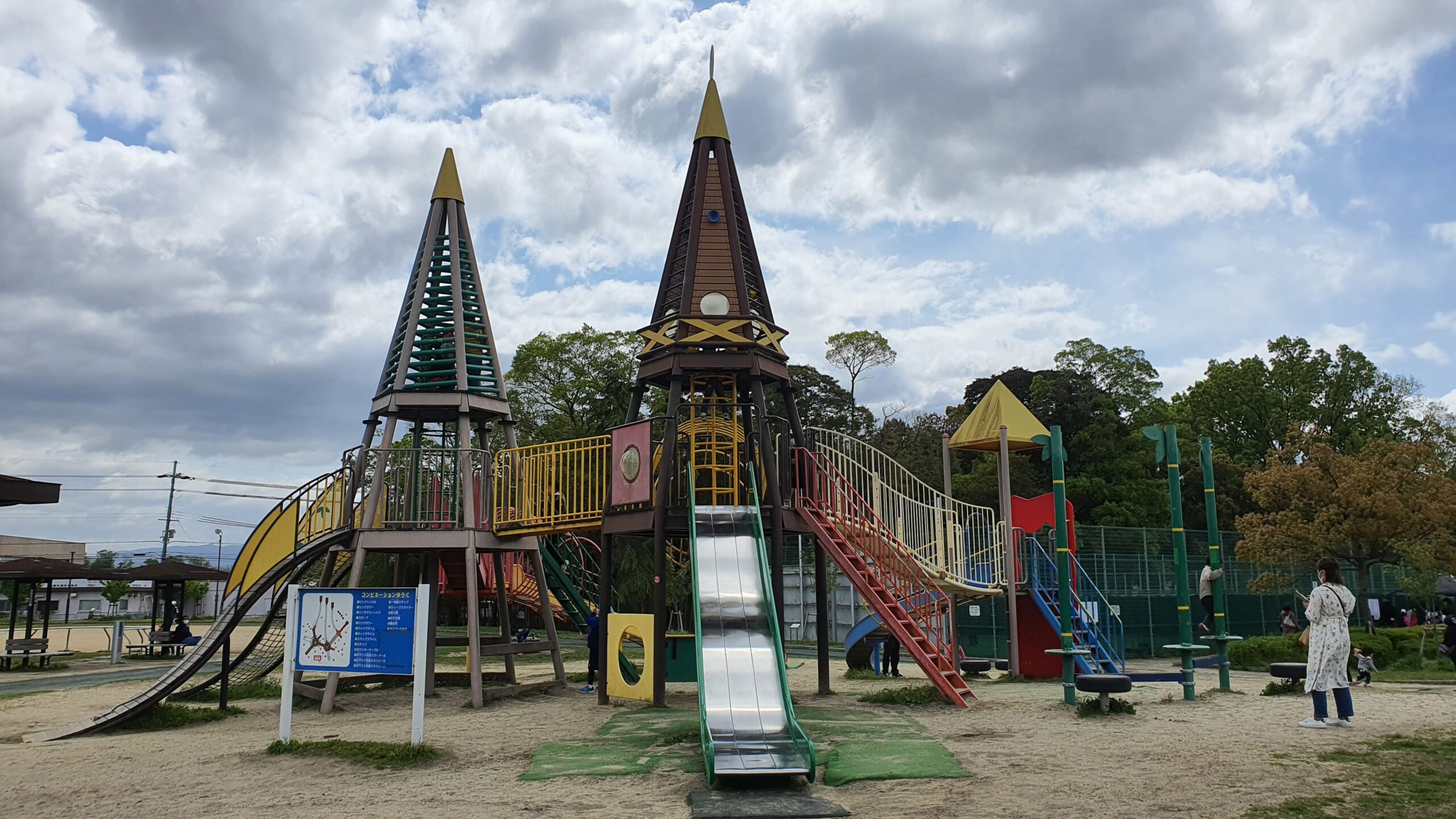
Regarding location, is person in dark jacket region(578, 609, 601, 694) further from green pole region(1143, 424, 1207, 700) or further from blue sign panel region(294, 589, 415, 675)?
green pole region(1143, 424, 1207, 700)

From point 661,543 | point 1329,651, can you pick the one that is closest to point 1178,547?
point 1329,651

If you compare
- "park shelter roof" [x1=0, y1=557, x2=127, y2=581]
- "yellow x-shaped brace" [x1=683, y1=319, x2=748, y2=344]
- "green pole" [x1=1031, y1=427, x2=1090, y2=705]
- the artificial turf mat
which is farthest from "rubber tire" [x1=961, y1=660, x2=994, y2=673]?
"park shelter roof" [x1=0, y1=557, x2=127, y2=581]

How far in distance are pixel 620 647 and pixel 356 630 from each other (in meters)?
4.95

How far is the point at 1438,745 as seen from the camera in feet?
30.1

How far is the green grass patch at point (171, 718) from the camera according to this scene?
43.1 feet

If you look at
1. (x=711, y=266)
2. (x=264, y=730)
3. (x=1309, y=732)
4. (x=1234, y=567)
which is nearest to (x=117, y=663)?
(x=264, y=730)

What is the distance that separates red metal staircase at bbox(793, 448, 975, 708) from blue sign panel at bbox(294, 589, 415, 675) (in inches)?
229

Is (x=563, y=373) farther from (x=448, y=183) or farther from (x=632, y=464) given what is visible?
(x=632, y=464)

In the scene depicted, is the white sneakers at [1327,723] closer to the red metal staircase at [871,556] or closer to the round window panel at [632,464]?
the red metal staircase at [871,556]

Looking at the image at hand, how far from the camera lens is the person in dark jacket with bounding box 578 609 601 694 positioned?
659 inches

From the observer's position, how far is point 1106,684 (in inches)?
464

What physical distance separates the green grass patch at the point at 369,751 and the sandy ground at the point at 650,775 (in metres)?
0.19

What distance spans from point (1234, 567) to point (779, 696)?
2687 cm

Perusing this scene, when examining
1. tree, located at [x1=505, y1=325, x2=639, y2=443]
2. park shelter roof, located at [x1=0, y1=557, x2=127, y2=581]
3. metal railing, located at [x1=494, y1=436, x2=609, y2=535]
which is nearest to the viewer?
metal railing, located at [x1=494, y1=436, x2=609, y2=535]
